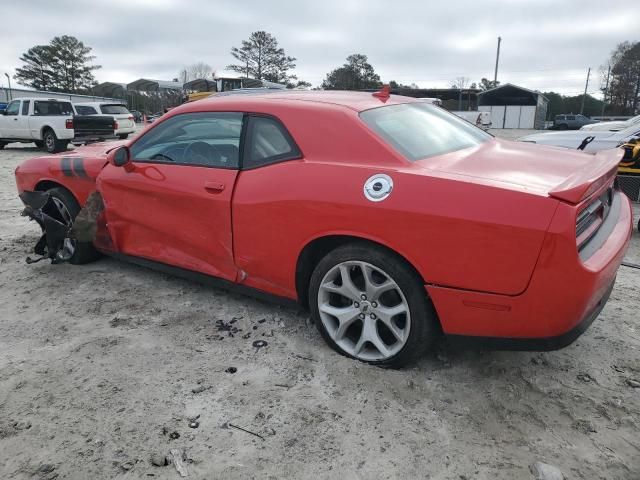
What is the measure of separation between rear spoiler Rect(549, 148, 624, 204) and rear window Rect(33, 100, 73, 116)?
16.0m

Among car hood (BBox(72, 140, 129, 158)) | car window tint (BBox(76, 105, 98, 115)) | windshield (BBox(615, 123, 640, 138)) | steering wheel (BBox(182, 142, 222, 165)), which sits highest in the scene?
car window tint (BBox(76, 105, 98, 115))

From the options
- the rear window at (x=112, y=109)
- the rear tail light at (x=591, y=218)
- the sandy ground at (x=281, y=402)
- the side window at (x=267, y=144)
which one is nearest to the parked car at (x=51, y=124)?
the rear window at (x=112, y=109)

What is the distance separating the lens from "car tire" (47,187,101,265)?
162 inches

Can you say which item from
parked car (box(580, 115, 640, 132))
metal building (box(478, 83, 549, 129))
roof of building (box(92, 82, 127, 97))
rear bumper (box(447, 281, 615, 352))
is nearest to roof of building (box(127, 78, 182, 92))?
roof of building (box(92, 82, 127, 97))

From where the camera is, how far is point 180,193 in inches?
126

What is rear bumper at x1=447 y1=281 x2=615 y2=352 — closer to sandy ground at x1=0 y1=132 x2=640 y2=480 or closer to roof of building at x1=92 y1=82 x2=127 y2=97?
sandy ground at x1=0 y1=132 x2=640 y2=480

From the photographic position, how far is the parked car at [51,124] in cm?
1473

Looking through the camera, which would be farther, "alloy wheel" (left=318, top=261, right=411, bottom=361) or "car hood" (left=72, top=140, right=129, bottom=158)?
"car hood" (left=72, top=140, right=129, bottom=158)

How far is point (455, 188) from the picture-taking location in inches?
87.2

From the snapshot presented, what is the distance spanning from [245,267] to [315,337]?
631 mm

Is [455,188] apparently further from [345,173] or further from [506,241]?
[345,173]

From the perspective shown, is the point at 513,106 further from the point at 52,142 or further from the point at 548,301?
the point at 548,301

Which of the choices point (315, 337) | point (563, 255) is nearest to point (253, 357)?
point (315, 337)

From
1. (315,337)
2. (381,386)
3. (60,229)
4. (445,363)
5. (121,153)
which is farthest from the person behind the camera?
(60,229)
